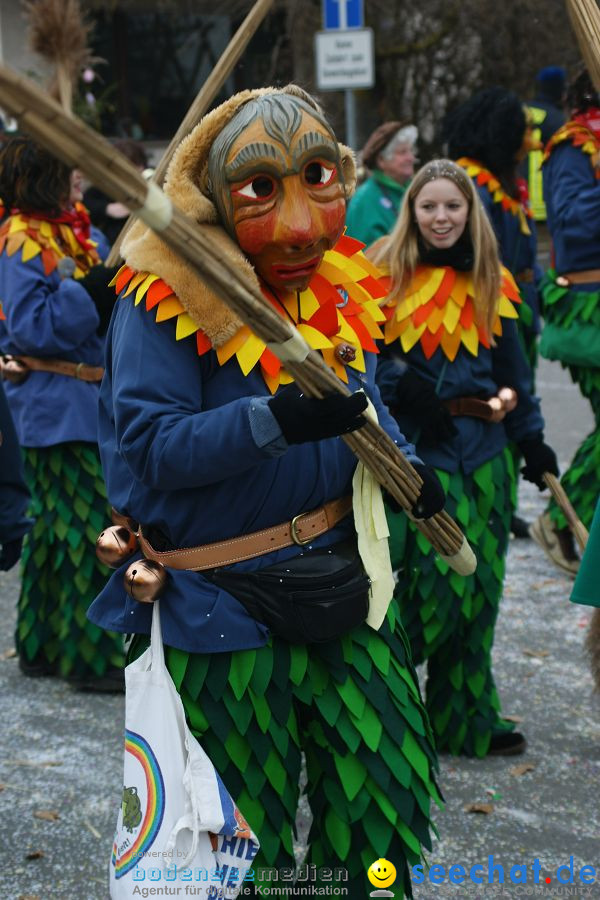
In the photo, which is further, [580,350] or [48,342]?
[580,350]

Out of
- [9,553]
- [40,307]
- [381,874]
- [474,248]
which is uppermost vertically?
[474,248]

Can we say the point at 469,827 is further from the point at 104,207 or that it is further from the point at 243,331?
the point at 104,207

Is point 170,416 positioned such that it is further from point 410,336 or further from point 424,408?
point 410,336

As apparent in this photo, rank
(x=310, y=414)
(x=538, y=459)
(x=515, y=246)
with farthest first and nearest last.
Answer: (x=515, y=246) → (x=538, y=459) → (x=310, y=414)

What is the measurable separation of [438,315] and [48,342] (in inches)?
52.6

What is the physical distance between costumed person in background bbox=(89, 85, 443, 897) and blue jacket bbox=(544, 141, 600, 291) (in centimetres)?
246

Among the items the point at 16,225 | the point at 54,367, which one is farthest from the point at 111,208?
the point at 54,367

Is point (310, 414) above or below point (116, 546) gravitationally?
above

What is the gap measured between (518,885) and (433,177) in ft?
6.46

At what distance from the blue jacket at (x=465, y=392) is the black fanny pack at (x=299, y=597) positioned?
1.20 metres

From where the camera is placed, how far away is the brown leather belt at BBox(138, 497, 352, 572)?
7.35 ft

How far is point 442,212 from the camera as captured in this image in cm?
344

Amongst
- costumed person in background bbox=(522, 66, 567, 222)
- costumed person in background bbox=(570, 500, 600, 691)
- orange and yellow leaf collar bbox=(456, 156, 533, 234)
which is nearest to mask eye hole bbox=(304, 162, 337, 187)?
costumed person in background bbox=(570, 500, 600, 691)

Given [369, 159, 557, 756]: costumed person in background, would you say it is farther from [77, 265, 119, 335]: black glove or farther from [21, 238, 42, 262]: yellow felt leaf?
[21, 238, 42, 262]: yellow felt leaf
